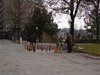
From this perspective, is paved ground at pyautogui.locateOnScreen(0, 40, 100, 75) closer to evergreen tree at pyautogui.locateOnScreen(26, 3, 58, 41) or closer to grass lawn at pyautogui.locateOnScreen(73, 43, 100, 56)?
grass lawn at pyautogui.locateOnScreen(73, 43, 100, 56)

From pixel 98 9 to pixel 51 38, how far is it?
18635 millimetres

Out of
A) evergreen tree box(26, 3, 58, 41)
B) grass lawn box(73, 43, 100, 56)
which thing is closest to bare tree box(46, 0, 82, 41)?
grass lawn box(73, 43, 100, 56)

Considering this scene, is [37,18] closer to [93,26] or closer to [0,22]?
[93,26]

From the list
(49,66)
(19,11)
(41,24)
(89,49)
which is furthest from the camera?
(41,24)

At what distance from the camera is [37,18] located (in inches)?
2977

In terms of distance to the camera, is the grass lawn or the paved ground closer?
the paved ground

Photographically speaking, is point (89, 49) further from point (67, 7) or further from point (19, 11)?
point (19, 11)

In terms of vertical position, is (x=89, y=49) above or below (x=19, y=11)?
below

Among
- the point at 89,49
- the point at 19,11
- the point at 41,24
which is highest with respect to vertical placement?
the point at 19,11

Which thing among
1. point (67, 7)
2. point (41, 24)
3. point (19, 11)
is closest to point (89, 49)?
point (67, 7)

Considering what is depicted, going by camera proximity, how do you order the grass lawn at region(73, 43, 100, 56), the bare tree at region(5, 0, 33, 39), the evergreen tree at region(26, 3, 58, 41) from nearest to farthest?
1. the grass lawn at region(73, 43, 100, 56)
2. the evergreen tree at region(26, 3, 58, 41)
3. the bare tree at region(5, 0, 33, 39)

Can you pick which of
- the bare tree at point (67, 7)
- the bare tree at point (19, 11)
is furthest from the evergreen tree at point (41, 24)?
the bare tree at point (67, 7)

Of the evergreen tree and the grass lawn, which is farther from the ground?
the evergreen tree

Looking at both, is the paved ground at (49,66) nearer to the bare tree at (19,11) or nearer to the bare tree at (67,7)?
the bare tree at (67,7)
